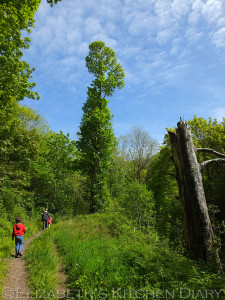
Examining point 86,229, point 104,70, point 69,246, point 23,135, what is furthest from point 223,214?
point 104,70

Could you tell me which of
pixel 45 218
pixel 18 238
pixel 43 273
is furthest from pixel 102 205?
pixel 43 273

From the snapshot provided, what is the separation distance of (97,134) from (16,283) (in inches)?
547

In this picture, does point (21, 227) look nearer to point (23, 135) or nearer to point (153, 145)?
point (23, 135)

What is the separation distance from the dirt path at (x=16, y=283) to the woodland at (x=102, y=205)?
20cm

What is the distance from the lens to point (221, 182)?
1241cm

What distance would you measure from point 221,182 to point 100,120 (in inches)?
430

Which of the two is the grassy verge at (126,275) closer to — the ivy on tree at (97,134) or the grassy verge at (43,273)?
the grassy verge at (43,273)

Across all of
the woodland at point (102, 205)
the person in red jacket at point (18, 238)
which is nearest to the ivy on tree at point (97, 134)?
the woodland at point (102, 205)

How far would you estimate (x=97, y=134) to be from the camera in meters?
17.8

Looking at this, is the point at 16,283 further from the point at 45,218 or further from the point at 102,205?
the point at 102,205

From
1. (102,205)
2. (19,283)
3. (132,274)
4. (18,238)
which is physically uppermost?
(102,205)

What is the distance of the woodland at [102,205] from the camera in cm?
439

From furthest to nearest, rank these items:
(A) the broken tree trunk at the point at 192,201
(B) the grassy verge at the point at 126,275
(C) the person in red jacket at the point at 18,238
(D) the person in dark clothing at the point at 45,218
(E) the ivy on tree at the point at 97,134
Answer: (E) the ivy on tree at the point at 97,134 < (D) the person in dark clothing at the point at 45,218 < (C) the person in red jacket at the point at 18,238 < (A) the broken tree trunk at the point at 192,201 < (B) the grassy verge at the point at 126,275

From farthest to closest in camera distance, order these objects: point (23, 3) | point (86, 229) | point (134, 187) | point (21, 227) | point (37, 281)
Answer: point (134, 187) < point (86, 229) < point (21, 227) < point (23, 3) < point (37, 281)
